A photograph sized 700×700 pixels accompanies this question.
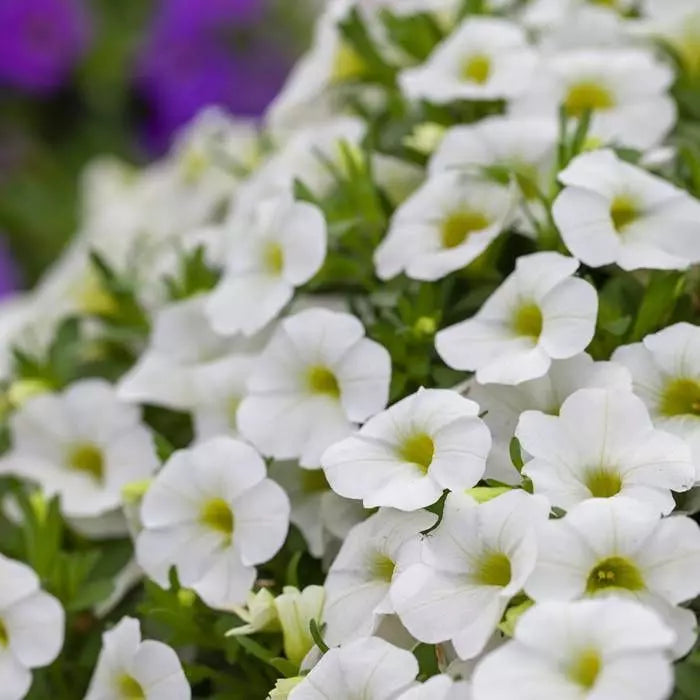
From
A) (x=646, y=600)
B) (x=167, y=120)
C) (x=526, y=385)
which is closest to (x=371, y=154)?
(x=526, y=385)

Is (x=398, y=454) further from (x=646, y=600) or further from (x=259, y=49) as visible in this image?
(x=259, y=49)

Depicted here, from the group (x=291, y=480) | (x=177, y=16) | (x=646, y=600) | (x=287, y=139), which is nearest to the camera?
(x=646, y=600)

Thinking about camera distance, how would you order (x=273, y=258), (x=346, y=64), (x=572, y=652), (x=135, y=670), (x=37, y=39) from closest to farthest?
(x=572, y=652) → (x=135, y=670) → (x=273, y=258) → (x=346, y=64) → (x=37, y=39)

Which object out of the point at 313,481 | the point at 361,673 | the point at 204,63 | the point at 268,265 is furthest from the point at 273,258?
the point at 204,63

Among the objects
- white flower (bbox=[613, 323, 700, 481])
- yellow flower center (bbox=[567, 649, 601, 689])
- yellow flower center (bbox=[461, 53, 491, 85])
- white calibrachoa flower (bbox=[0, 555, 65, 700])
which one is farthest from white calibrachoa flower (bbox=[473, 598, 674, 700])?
yellow flower center (bbox=[461, 53, 491, 85])

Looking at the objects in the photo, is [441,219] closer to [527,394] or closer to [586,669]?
[527,394]

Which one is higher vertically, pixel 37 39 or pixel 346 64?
pixel 346 64

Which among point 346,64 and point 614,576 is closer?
point 614,576
